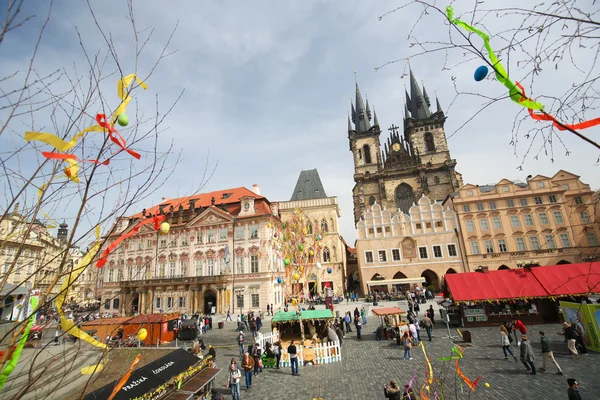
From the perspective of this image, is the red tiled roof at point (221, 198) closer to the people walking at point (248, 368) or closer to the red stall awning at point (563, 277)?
the people walking at point (248, 368)

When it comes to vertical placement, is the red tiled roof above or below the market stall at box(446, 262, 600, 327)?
above

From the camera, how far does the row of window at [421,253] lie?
1315 inches

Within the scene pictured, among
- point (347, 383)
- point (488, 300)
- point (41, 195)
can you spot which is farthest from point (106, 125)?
point (488, 300)

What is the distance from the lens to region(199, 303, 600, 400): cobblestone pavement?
842cm

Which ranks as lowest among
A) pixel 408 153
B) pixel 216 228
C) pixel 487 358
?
pixel 487 358

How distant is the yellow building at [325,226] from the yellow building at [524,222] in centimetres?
1430

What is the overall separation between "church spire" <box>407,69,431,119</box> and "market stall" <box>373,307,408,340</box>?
46.0 m

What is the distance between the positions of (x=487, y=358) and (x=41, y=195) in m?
14.3

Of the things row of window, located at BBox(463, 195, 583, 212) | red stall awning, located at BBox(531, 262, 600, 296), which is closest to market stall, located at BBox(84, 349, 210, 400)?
red stall awning, located at BBox(531, 262, 600, 296)

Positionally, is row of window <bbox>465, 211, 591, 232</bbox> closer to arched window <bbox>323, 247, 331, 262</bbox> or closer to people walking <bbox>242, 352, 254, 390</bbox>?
arched window <bbox>323, 247, 331, 262</bbox>

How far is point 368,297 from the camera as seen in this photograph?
A: 32.0 m

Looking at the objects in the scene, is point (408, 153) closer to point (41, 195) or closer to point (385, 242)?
point (385, 242)

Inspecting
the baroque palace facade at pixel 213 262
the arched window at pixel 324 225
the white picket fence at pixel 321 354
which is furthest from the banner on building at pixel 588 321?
the arched window at pixel 324 225

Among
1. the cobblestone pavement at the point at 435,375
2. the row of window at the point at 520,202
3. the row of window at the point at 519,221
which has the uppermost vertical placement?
the row of window at the point at 520,202
